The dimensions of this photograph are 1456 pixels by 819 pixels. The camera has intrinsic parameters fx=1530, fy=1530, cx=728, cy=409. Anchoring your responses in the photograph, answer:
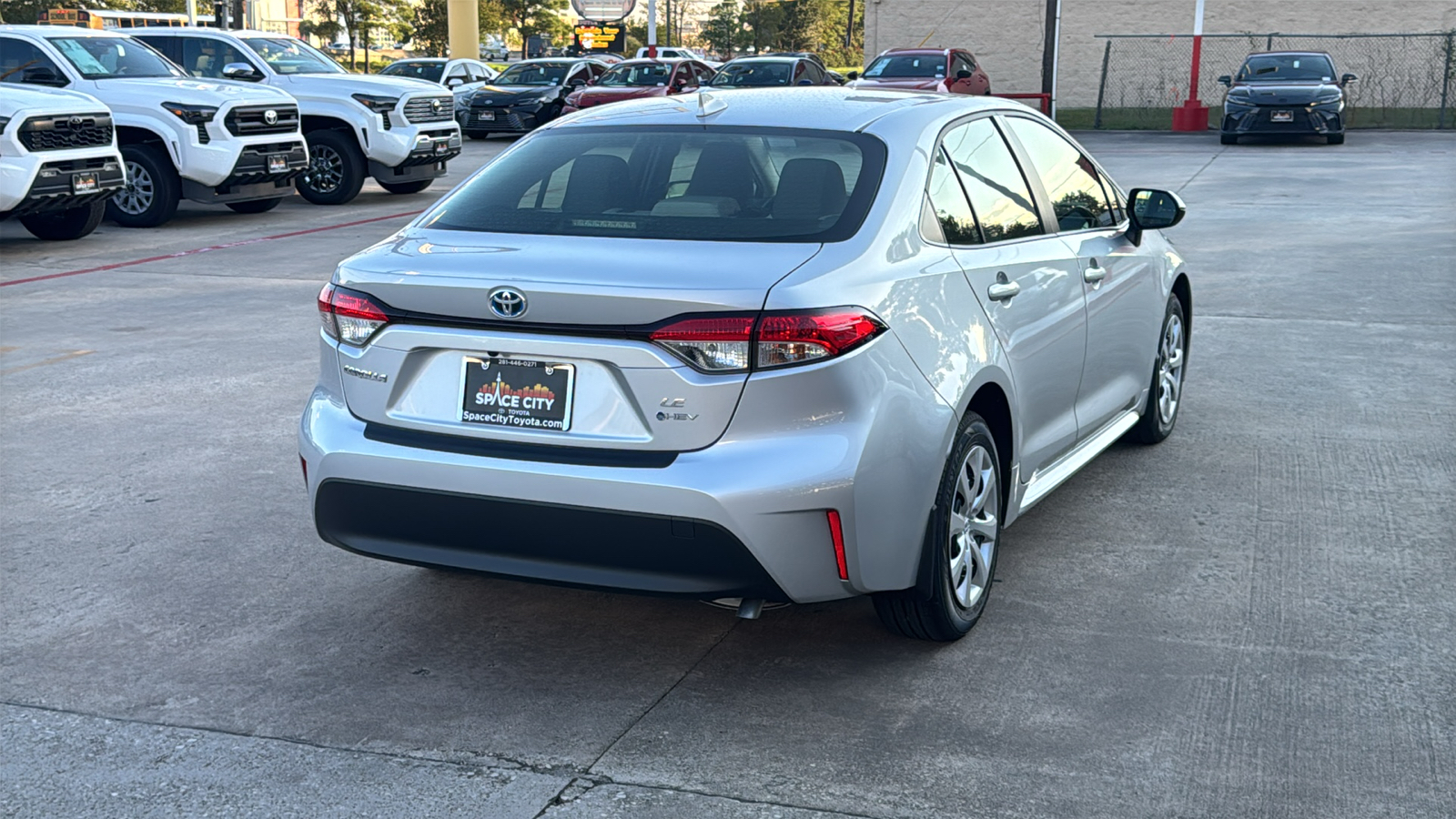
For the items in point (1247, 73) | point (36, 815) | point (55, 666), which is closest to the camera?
point (36, 815)

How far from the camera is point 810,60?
30188 mm

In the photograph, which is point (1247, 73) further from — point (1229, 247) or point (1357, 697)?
point (1357, 697)

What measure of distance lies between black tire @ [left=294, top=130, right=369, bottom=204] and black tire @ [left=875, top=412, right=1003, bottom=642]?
14.7 meters

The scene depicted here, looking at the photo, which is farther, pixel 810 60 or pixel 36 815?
pixel 810 60

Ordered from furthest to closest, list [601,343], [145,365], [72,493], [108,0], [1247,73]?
[108,0]
[1247,73]
[145,365]
[72,493]
[601,343]

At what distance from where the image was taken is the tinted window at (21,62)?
49.4ft

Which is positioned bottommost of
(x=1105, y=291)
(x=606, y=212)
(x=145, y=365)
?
(x=145, y=365)

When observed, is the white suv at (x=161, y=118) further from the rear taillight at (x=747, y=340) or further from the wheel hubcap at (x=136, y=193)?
the rear taillight at (x=747, y=340)

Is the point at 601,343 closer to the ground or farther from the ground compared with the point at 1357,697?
farther from the ground

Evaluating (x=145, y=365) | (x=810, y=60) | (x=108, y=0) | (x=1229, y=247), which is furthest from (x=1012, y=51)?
(x=108, y=0)

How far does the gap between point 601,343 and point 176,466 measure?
3336mm

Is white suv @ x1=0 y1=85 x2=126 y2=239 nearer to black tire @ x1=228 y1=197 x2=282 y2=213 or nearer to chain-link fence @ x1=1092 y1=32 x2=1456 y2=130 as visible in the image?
black tire @ x1=228 y1=197 x2=282 y2=213

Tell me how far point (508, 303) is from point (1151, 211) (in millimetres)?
3122

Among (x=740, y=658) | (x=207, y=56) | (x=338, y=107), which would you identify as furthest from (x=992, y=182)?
(x=207, y=56)
